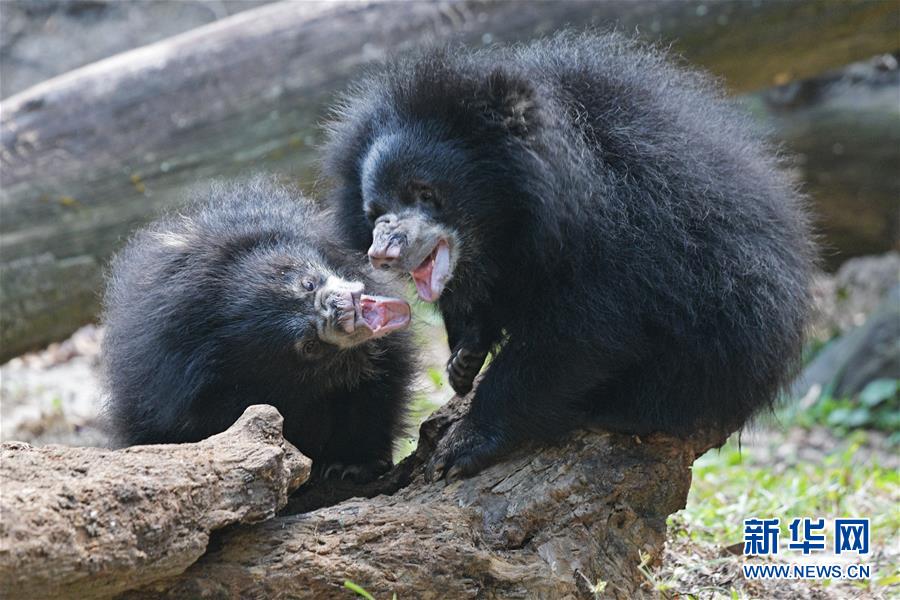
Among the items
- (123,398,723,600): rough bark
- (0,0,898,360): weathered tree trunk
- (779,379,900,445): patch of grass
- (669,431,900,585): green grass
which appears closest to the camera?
(123,398,723,600): rough bark

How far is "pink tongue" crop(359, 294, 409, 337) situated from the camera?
3904 mm

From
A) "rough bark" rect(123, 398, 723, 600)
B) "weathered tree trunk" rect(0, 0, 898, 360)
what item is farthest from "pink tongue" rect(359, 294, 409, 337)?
"weathered tree trunk" rect(0, 0, 898, 360)

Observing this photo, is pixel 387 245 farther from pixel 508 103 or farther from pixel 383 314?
pixel 508 103

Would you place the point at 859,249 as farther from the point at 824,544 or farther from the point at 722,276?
the point at 722,276

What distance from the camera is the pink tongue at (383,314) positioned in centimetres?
390

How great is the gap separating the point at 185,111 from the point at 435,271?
3032 millimetres

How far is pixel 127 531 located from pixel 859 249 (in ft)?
24.3

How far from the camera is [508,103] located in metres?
3.85

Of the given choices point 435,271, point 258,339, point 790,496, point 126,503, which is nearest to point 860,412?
point 790,496

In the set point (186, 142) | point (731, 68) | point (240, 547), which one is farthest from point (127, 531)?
point (731, 68)

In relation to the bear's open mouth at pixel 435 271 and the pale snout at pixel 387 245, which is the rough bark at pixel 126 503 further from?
the bear's open mouth at pixel 435 271

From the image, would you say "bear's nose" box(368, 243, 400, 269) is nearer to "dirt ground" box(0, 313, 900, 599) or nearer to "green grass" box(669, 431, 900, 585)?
"dirt ground" box(0, 313, 900, 599)

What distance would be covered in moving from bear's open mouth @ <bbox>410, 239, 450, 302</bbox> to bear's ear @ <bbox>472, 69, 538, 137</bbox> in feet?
1.57

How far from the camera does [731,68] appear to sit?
22.7ft
